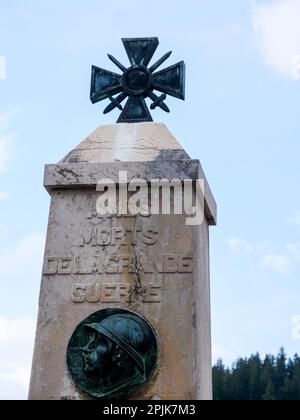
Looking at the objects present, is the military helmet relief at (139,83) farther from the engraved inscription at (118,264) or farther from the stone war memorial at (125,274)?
the engraved inscription at (118,264)

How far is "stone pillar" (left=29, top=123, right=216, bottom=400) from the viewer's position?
18.0 feet

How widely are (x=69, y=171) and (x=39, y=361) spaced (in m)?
1.80

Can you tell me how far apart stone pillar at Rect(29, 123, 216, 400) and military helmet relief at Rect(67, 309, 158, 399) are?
63 mm

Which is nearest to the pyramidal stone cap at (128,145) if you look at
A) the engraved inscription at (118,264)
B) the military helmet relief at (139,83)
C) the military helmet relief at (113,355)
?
the military helmet relief at (139,83)

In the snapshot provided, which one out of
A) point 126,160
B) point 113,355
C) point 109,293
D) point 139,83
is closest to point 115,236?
point 109,293

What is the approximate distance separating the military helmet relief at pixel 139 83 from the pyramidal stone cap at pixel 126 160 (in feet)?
0.90

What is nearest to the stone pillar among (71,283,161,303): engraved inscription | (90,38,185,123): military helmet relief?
(71,283,161,303): engraved inscription

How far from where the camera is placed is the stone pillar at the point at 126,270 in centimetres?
548

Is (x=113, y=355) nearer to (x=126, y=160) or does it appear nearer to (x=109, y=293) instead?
(x=109, y=293)

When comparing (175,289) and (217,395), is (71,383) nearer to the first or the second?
(175,289)

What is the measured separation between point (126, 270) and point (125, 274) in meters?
0.04

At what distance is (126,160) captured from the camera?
6.19 meters

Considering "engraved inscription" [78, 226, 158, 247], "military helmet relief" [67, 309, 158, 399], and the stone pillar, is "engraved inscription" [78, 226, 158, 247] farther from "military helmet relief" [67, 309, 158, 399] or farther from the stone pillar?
"military helmet relief" [67, 309, 158, 399]

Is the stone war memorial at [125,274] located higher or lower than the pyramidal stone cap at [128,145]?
lower
